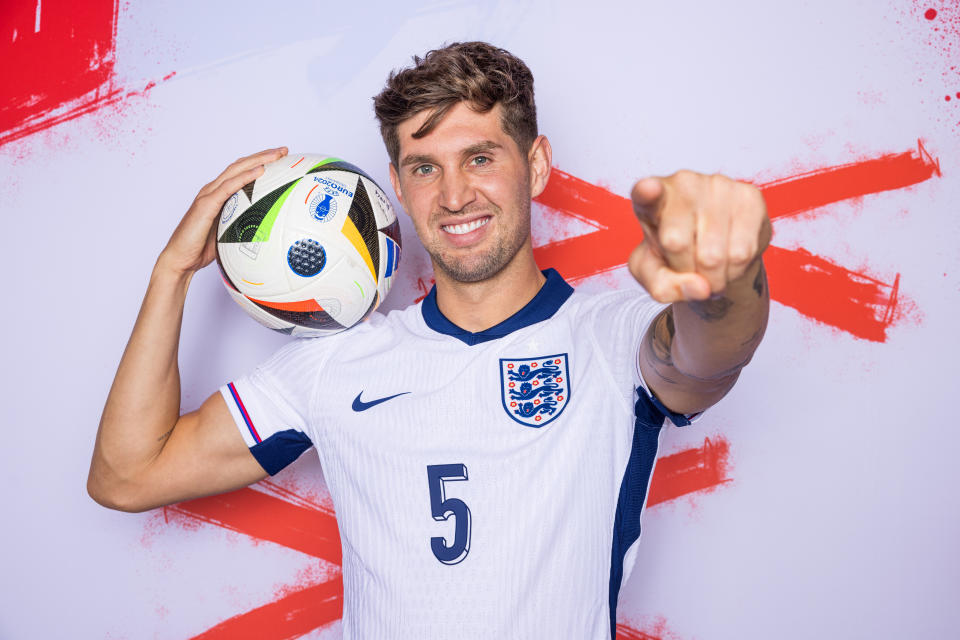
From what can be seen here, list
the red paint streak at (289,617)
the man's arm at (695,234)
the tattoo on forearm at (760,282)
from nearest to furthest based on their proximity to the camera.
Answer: the man's arm at (695,234) < the tattoo on forearm at (760,282) < the red paint streak at (289,617)

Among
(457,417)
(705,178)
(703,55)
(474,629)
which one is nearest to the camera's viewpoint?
(705,178)

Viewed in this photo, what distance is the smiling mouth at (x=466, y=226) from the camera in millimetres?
1600

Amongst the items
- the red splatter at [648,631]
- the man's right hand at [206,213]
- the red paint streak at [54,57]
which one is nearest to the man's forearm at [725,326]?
the man's right hand at [206,213]

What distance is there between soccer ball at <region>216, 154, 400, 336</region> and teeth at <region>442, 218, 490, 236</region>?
155 mm

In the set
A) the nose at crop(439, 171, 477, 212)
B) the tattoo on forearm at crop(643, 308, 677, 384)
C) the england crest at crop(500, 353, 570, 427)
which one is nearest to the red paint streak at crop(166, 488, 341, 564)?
the england crest at crop(500, 353, 570, 427)

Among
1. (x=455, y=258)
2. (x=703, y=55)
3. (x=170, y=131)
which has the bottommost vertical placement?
(x=455, y=258)

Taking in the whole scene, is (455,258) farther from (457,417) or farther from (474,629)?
(474,629)

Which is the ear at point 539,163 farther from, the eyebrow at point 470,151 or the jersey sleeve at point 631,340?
the jersey sleeve at point 631,340

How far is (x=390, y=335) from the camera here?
1.61 meters

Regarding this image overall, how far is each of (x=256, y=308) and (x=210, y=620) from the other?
3.50 feet

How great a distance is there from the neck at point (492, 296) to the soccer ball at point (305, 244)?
198mm

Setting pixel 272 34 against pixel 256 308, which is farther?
pixel 272 34

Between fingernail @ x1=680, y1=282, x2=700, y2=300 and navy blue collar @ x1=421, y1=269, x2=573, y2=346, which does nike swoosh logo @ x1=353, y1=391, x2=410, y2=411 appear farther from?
fingernail @ x1=680, y1=282, x2=700, y2=300

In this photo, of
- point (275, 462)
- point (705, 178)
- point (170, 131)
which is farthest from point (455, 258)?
point (170, 131)
